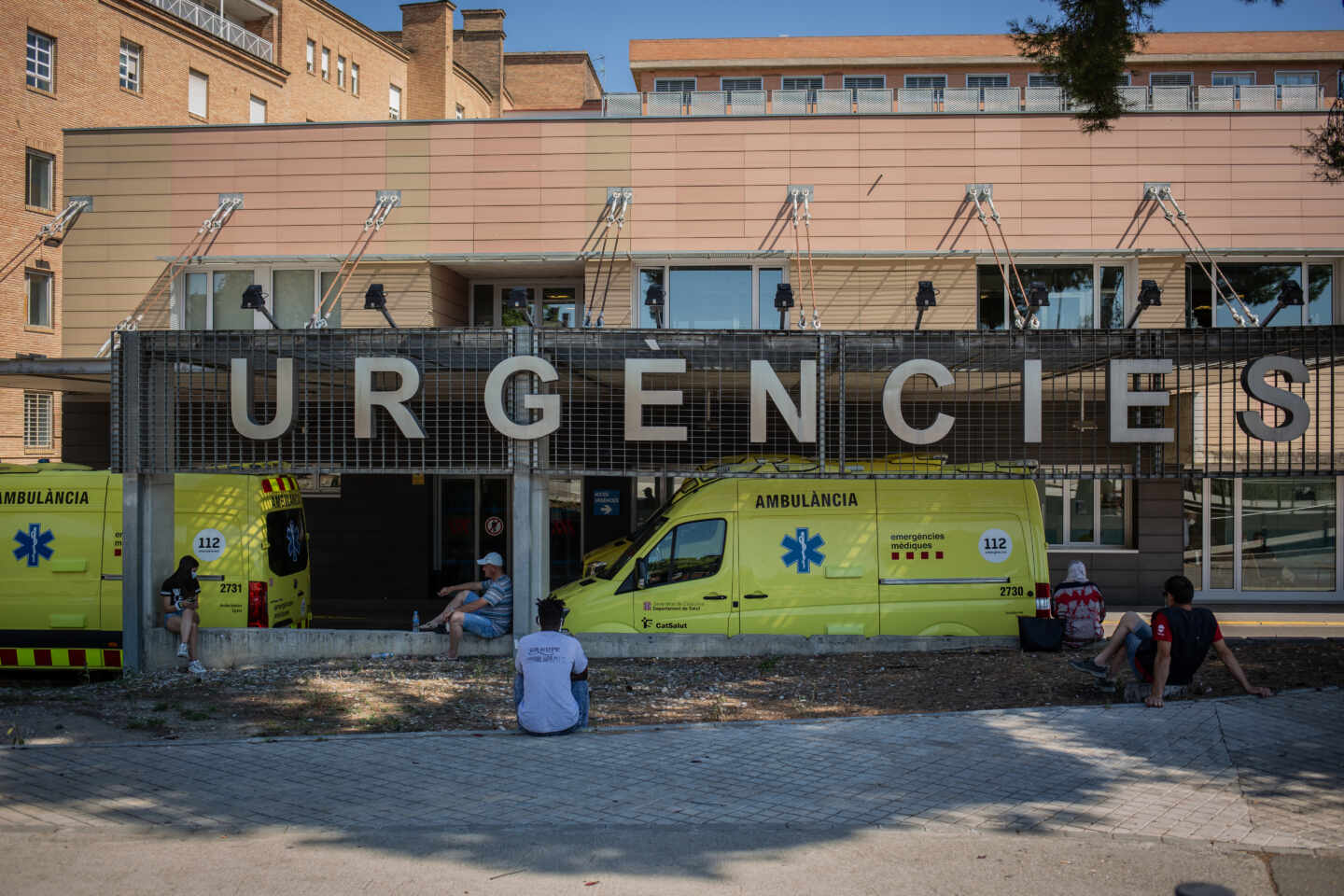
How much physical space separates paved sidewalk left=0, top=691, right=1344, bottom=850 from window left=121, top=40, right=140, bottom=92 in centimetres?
3595

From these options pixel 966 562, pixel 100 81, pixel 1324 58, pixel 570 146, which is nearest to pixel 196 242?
pixel 570 146

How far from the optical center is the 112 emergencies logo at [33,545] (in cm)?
1106

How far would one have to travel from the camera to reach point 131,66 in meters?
37.1

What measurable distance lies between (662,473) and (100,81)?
33.8 metres

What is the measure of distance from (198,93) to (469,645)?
116 ft

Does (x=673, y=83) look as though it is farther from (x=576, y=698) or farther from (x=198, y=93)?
(x=576, y=698)

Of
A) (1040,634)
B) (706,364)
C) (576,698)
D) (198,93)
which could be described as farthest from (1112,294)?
(198,93)

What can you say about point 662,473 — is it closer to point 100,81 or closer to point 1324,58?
point 100,81

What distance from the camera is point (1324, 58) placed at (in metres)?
38.7

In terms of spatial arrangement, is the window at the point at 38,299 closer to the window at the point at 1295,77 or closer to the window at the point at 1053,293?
the window at the point at 1053,293

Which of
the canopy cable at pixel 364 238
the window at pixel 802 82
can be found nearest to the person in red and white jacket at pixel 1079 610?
the canopy cable at pixel 364 238

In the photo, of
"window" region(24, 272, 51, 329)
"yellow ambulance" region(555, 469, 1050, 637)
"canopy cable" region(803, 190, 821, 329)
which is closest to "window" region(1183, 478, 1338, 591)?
"canopy cable" region(803, 190, 821, 329)

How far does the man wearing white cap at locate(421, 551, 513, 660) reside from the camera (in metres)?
11.0

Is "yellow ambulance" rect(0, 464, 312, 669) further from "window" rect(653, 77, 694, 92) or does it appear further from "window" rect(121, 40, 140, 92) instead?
"window" rect(653, 77, 694, 92)
